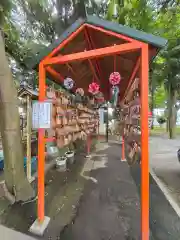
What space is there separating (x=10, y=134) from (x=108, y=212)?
228 centimetres

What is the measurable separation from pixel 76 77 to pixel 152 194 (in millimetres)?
3328

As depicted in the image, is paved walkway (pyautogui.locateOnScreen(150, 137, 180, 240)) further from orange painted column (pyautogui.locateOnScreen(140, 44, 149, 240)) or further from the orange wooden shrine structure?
the orange wooden shrine structure

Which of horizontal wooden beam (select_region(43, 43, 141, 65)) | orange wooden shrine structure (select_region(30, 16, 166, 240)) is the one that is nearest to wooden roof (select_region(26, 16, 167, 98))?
orange wooden shrine structure (select_region(30, 16, 166, 240))

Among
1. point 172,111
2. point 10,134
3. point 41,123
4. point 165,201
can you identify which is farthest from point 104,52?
point 172,111

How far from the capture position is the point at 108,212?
3.03 meters

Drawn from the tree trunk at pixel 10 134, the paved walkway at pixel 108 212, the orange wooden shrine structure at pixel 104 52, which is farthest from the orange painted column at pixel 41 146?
the tree trunk at pixel 10 134

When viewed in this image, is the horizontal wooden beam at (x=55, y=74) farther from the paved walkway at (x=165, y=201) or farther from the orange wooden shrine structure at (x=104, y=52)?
the paved walkway at (x=165, y=201)

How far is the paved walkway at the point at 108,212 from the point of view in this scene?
2.47m

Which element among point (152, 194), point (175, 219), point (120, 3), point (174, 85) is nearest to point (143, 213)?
point (175, 219)

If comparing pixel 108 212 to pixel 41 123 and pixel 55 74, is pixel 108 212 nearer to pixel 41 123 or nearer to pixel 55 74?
pixel 41 123

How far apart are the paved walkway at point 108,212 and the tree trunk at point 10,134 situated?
50.9 inches

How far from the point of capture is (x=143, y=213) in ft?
7.25

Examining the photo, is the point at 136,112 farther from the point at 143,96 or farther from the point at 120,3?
the point at 120,3

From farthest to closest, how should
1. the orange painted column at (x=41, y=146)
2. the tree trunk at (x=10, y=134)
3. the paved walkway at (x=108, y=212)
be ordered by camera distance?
1. the tree trunk at (x=10, y=134)
2. the orange painted column at (x=41, y=146)
3. the paved walkway at (x=108, y=212)
